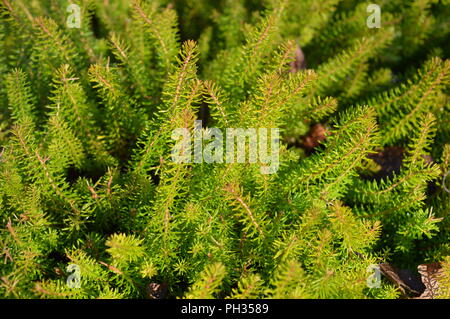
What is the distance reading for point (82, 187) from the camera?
135 cm

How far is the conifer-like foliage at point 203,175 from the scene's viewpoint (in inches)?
44.9

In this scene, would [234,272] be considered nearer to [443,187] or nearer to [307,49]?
[443,187]

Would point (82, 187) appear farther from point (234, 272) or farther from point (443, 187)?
point (443, 187)

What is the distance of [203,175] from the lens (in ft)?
4.21

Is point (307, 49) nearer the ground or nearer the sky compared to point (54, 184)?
nearer the sky

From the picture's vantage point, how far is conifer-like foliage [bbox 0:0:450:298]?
1.14 m

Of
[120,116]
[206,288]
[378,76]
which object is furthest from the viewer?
[378,76]

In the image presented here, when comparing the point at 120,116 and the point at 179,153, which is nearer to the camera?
the point at 179,153

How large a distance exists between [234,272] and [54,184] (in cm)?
60

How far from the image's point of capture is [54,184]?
4.19ft
